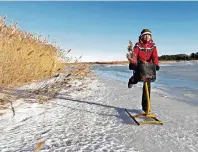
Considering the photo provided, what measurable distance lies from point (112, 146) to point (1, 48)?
Answer: 566cm

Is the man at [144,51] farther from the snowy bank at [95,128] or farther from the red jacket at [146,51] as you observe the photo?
the snowy bank at [95,128]

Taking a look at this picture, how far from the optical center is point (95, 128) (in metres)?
4.20

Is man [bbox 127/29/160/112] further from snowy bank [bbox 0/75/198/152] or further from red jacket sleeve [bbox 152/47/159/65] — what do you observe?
snowy bank [bbox 0/75/198/152]

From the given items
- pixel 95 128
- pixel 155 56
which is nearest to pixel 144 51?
pixel 155 56

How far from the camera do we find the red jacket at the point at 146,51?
4973 mm

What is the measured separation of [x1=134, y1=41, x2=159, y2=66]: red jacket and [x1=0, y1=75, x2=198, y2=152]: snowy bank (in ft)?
3.21

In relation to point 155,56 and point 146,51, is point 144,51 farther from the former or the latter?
point 155,56

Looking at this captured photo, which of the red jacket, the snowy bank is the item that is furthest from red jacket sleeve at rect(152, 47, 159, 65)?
the snowy bank

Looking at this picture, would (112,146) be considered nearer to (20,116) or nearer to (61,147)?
(61,147)

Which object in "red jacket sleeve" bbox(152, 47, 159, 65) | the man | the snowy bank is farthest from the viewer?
"red jacket sleeve" bbox(152, 47, 159, 65)

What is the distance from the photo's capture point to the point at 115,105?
241 inches

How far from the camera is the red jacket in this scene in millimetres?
4973

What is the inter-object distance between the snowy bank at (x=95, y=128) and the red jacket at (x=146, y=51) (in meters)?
0.98

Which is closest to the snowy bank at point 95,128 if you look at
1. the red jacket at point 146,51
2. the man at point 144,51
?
the man at point 144,51
